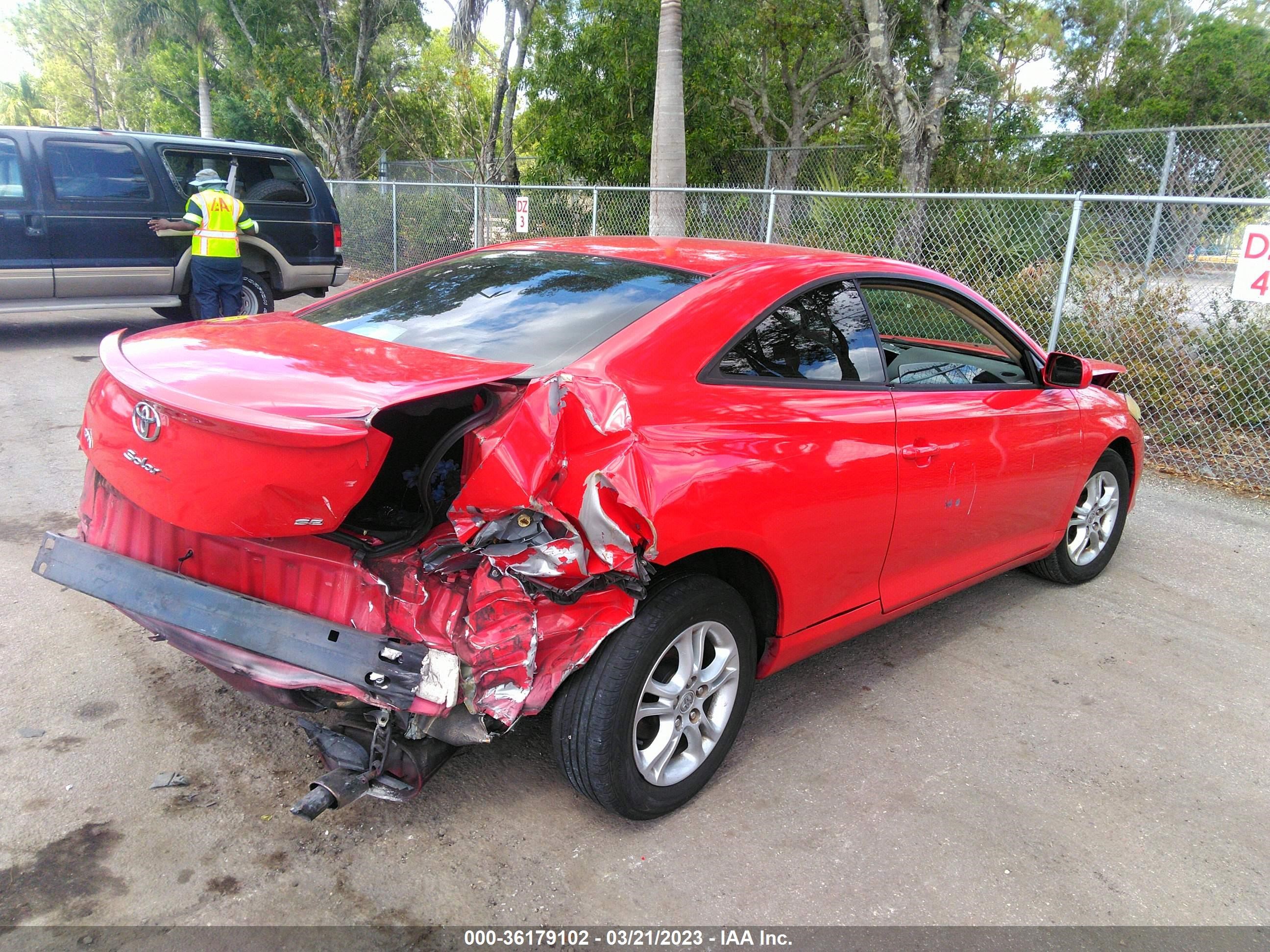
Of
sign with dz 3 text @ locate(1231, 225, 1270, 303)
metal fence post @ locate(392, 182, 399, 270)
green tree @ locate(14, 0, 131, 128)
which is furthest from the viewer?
green tree @ locate(14, 0, 131, 128)

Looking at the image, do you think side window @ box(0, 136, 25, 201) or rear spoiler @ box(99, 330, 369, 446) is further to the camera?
side window @ box(0, 136, 25, 201)

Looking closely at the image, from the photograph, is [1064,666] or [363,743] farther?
[1064,666]

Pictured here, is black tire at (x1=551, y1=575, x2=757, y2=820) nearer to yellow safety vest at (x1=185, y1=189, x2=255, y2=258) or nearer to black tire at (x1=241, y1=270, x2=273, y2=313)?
yellow safety vest at (x1=185, y1=189, x2=255, y2=258)

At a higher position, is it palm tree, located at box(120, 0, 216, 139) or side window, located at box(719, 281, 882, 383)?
palm tree, located at box(120, 0, 216, 139)

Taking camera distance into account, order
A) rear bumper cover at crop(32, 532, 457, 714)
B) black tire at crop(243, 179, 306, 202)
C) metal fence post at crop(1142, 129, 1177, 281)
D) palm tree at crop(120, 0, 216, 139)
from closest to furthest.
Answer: rear bumper cover at crop(32, 532, 457, 714), metal fence post at crop(1142, 129, 1177, 281), black tire at crop(243, 179, 306, 202), palm tree at crop(120, 0, 216, 139)

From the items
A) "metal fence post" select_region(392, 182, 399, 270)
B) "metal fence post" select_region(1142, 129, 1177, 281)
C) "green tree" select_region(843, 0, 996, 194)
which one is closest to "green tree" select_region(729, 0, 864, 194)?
"green tree" select_region(843, 0, 996, 194)

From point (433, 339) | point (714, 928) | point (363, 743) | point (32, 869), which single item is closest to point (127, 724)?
point (32, 869)

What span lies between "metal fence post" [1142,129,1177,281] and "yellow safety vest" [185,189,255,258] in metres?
8.13

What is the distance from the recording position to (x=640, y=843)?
2760 millimetres

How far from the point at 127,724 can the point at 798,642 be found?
230 centimetres

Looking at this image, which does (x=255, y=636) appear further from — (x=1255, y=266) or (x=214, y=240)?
(x=214, y=240)

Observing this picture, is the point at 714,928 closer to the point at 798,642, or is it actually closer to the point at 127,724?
the point at 798,642

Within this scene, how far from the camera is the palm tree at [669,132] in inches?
417

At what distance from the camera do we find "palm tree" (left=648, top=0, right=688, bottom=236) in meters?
10.6
